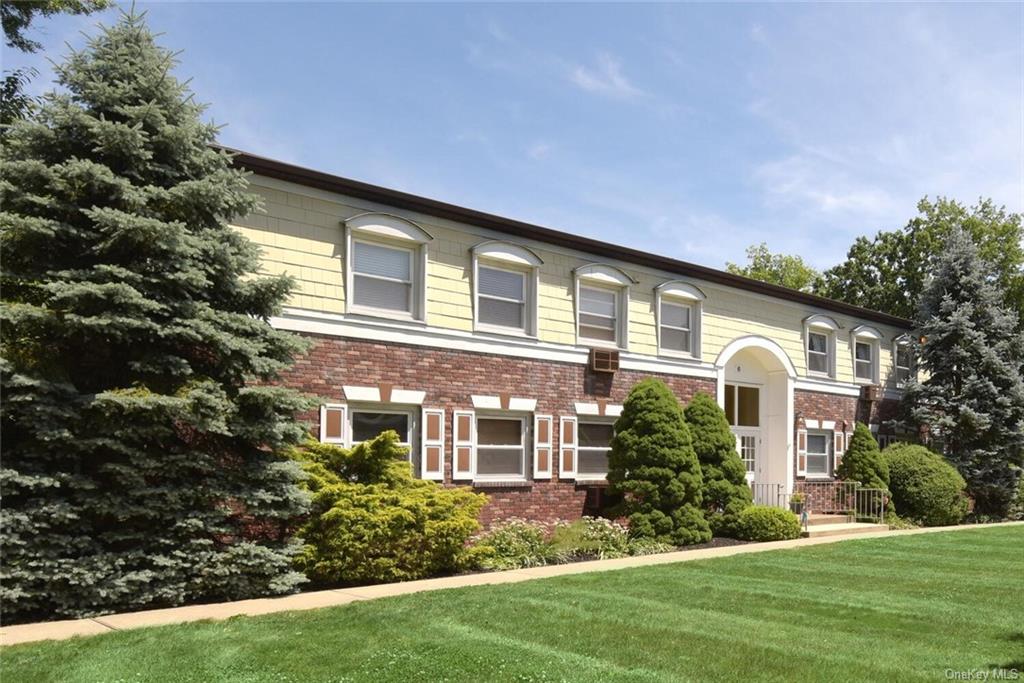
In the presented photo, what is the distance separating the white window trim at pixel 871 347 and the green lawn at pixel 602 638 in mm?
14390

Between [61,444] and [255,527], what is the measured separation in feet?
10.8

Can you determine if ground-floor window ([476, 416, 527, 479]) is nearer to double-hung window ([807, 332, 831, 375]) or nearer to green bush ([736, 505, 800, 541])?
green bush ([736, 505, 800, 541])

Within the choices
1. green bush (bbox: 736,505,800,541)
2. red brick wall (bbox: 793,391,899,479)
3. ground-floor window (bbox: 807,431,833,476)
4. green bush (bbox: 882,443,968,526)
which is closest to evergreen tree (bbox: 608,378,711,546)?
green bush (bbox: 736,505,800,541)

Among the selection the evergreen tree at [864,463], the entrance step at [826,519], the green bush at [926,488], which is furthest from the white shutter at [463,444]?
the green bush at [926,488]

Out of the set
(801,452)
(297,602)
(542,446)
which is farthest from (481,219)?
(801,452)

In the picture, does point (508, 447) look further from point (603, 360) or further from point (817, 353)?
point (817, 353)

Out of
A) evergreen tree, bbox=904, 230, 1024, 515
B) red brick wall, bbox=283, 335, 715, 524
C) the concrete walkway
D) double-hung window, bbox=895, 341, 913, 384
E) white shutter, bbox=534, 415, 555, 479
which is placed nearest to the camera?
the concrete walkway

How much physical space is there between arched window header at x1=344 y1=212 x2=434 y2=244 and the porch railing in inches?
499

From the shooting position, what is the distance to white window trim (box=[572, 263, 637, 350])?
18.3 metres

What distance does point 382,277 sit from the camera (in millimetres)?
15297

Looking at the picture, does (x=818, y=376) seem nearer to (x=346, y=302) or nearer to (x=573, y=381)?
(x=573, y=381)

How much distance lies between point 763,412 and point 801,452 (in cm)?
145

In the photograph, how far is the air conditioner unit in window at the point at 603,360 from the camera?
18.3 metres

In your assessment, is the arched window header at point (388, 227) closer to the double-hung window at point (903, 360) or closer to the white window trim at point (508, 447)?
the white window trim at point (508, 447)
